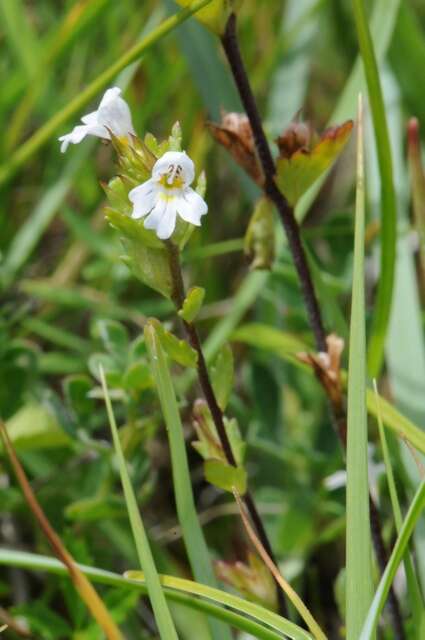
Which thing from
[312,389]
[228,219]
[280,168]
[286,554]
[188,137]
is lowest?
[286,554]

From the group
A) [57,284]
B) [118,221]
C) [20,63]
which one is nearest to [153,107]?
[20,63]

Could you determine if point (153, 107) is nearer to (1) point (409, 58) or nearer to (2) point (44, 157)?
(2) point (44, 157)

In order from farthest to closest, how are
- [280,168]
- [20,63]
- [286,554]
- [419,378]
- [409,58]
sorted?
1. [20,63]
2. [409,58]
3. [286,554]
4. [419,378]
5. [280,168]

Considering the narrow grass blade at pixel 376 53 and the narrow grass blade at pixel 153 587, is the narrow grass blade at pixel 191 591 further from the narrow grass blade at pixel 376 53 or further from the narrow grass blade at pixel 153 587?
the narrow grass blade at pixel 376 53

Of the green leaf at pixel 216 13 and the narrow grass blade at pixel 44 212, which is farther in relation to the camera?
the narrow grass blade at pixel 44 212

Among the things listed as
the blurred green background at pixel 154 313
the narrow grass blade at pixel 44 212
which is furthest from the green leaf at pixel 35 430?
the narrow grass blade at pixel 44 212

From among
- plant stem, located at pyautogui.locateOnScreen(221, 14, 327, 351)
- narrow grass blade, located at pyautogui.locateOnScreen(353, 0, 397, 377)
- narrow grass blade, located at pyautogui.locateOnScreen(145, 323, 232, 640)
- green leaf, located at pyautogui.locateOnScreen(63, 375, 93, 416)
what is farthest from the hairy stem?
green leaf, located at pyautogui.locateOnScreen(63, 375, 93, 416)

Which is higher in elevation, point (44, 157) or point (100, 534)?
point (44, 157)
